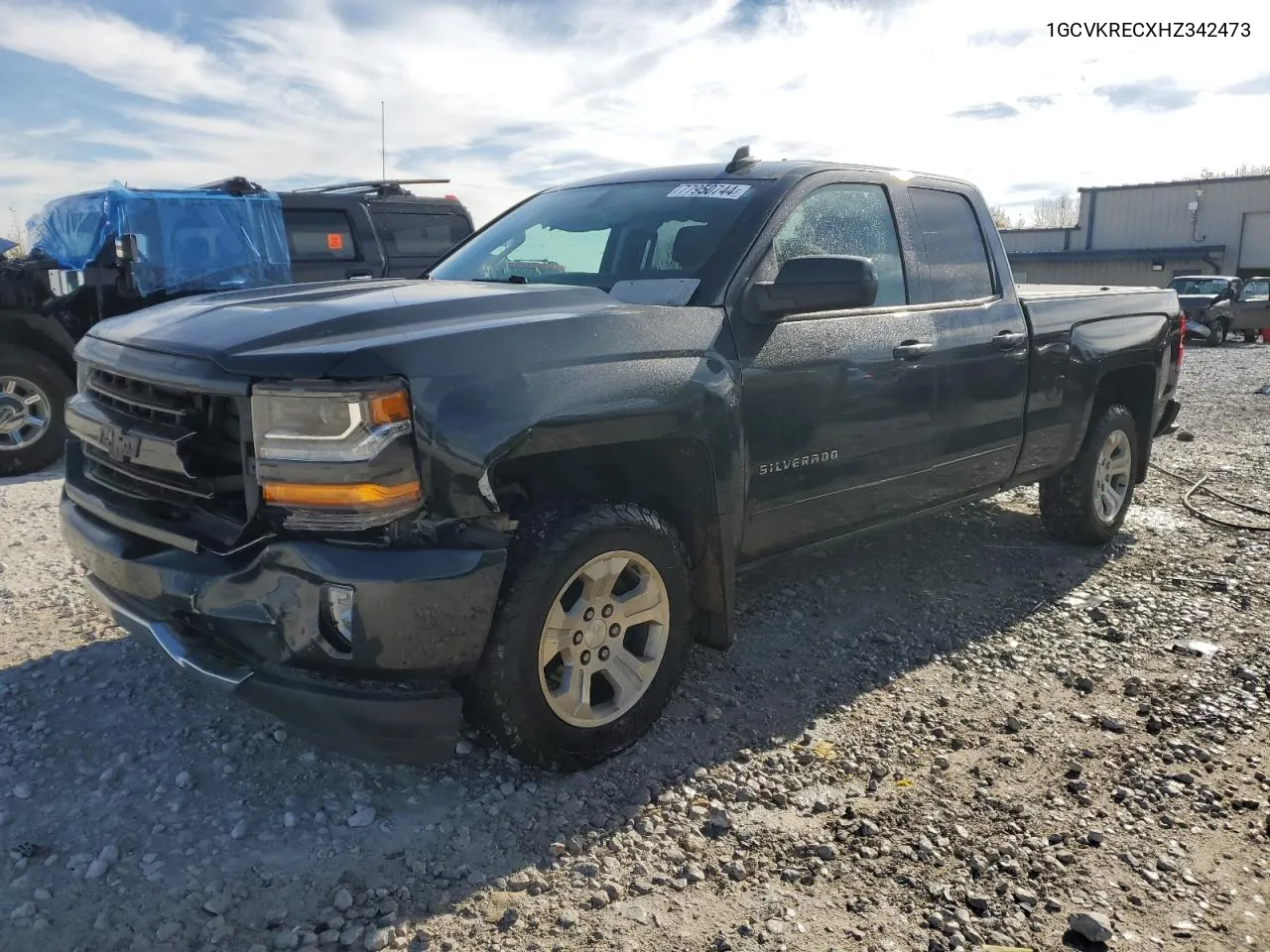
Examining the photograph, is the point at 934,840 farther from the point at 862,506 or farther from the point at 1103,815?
the point at 862,506

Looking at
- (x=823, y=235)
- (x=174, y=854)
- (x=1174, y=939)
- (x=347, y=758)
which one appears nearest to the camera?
(x=1174, y=939)

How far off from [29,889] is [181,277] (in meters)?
6.26

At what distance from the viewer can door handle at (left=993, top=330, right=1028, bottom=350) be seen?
174 inches

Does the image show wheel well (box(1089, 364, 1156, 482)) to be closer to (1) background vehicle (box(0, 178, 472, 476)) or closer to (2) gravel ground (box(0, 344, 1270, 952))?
(2) gravel ground (box(0, 344, 1270, 952))

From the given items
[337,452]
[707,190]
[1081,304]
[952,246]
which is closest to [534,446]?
[337,452]

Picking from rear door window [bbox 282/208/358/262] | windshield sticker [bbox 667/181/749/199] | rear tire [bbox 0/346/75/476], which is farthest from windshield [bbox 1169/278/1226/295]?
rear tire [bbox 0/346/75/476]

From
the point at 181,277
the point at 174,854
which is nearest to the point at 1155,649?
the point at 174,854

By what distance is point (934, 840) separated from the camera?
274 centimetres

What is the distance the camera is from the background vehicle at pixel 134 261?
7316mm

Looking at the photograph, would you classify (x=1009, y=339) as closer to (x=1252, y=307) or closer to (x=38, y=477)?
(x=38, y=477)

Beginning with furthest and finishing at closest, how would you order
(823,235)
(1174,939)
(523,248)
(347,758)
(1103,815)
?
(523,248) → (823,235) → (347,758) → (1103,815) → (1174,939)

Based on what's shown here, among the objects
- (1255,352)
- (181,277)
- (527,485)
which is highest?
(181,277)

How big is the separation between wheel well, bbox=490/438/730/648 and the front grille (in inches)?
27.6

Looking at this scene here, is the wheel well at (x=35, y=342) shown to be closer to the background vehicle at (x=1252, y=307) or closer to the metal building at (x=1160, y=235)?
the background vehicle at (x=1252, y=307)
